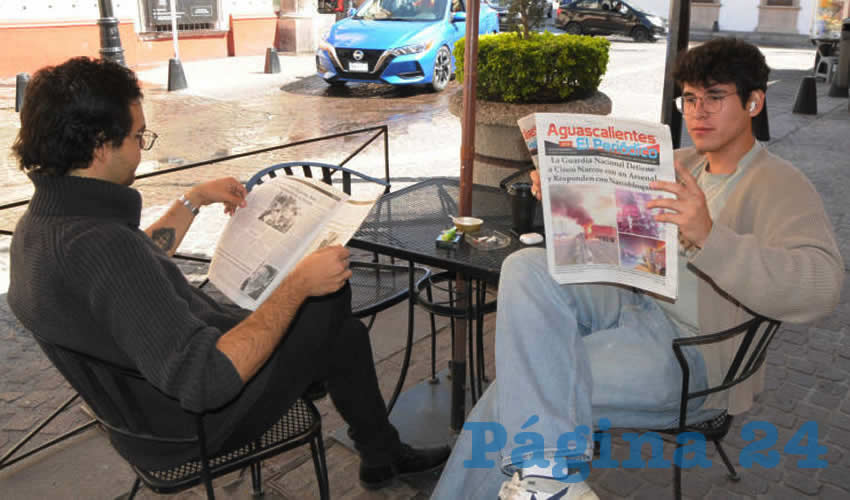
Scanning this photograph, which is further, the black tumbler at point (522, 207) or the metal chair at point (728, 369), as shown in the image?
the black tumbler at point (522, 207)

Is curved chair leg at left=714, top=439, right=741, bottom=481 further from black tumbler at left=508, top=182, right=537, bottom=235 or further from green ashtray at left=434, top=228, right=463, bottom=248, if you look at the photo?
green ashtray at left=434, top=228, right=463, bottom=248

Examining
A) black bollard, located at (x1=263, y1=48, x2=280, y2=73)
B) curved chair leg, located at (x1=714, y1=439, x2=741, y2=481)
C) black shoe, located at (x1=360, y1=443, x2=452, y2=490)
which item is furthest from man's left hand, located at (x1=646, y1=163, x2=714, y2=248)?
black bollard, located at (x1=263, y1=48, x2=280, y2=73)

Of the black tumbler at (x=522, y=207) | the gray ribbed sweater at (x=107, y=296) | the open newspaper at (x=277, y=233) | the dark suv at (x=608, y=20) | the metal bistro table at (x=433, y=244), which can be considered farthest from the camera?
the dark suv at (x=608, y=20)

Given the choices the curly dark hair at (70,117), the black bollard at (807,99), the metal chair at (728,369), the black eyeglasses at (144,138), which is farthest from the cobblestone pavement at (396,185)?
the curly dark hair at (70,117)

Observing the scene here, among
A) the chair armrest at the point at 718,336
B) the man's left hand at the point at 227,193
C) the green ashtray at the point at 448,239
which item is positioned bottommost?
the chair armrest at the point at 718,336

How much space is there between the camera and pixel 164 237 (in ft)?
7.76

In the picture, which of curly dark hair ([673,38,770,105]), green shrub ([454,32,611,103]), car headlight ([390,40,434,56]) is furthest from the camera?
car headlight ([390,40,434,56])

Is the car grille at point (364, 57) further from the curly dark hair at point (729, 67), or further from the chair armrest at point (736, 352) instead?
the chair armrest at point (736, 352)

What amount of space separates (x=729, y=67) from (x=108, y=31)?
934 centimetres

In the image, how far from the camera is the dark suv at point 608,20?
2197 centimetres

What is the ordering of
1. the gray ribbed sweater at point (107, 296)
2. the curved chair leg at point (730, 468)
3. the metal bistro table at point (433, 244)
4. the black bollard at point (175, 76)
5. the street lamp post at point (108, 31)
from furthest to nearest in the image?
1. the black bollard at point (175, 76)
2. the street lamp post at point (108, 31)
3. the curved chair leg at point (730, 468)
4. the metal bistro table at point (433, 244)
5. the gray ribbed sweater at point (107, 296)

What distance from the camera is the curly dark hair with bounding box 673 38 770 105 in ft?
7.24

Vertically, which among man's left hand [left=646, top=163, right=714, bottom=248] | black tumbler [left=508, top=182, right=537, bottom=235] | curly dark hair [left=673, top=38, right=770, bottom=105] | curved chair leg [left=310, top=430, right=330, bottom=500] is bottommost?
curved chair leg [left=310, top=430, right=330, bottom=500]

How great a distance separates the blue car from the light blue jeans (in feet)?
30.4
